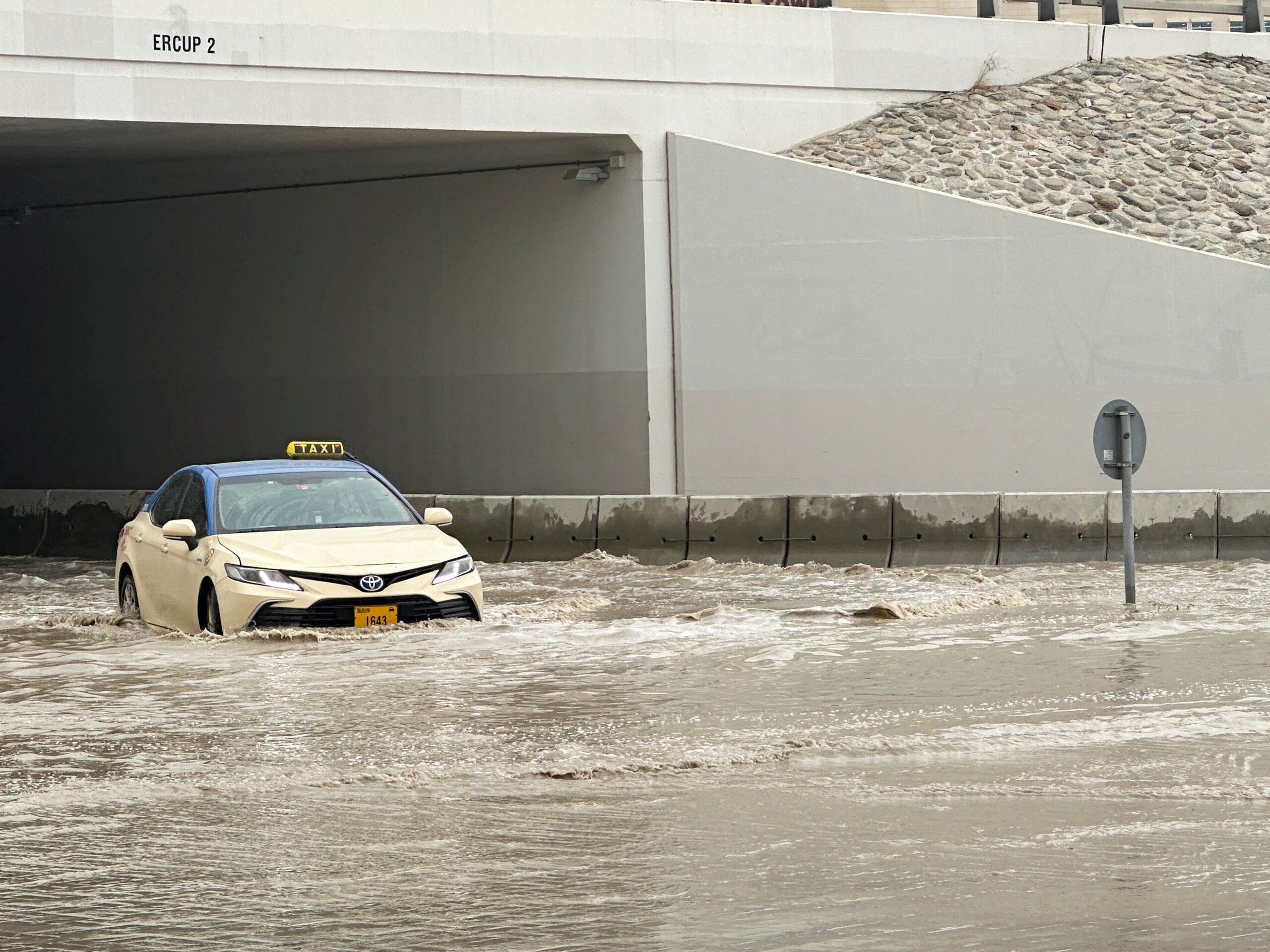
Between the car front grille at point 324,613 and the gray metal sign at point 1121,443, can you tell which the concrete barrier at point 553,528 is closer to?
the car front grille at point 324,613

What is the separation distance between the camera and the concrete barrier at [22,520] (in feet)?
76.3

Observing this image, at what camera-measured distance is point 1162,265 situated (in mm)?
17969

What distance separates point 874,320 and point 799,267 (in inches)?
39.1

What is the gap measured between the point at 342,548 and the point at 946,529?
7.23m

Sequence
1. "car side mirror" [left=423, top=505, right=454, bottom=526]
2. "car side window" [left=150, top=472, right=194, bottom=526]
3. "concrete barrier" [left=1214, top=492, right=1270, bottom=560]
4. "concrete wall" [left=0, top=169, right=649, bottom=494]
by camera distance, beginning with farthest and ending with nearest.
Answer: "concrete wall" [left=0, top=169, right=649, bottom=494] < "concrete barrier" [left=1214, top=492, right=1270, bottom=560] < "car side window" [left=150, top=472, right=194, bottom=526] < "car side mirror" [left=423, top=505, right=454, bottom=526]

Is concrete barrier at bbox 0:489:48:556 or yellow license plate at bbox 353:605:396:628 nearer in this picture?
yellow license plate at bbox 353:605:396:628

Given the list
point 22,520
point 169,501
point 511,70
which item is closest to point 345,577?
point 169,501

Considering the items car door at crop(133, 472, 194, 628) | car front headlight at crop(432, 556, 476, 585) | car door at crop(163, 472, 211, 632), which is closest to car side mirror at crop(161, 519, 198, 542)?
car door at crop(163, 472, 211, 632)

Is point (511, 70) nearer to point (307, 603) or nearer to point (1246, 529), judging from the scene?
point (307, 603)

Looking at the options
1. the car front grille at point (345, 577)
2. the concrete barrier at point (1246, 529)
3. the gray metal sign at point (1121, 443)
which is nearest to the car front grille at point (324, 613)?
the car front grille at point (345, 577)

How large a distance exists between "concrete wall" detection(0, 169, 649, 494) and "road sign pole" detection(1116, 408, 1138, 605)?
6983 millimetres

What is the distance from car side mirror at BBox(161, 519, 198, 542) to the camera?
12836 mm

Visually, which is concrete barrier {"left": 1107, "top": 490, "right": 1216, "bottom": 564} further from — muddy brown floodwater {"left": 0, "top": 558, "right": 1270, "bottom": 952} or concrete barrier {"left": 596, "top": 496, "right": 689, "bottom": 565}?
concrete barrier {"left": 596, "top": 496, "right": 689, "bottom": 565}

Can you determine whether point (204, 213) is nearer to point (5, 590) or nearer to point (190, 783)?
point (5, 590)
